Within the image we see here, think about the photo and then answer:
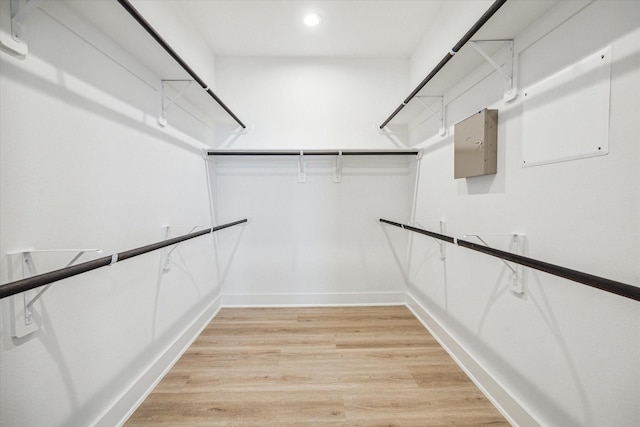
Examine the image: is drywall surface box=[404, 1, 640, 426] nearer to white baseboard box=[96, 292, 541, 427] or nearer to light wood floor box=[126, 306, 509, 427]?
white baseboard box=[96, 292, 541, 427]

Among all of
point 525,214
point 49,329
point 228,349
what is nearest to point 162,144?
point 49,329

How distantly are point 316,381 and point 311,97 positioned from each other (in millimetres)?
2565

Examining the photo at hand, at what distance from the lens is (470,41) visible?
51.8 inches

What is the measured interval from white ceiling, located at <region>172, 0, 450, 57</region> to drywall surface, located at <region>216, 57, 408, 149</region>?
0.35ft

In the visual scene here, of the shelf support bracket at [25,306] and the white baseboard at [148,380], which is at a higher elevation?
the shelf support bracket at [25,306]

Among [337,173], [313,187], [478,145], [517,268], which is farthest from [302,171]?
[517,268]

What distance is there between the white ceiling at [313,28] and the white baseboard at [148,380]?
2446 mm

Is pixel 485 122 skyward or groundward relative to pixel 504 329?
skyward

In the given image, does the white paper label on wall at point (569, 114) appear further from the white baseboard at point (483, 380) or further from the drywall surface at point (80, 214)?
the drywall surface at point (80, 214)

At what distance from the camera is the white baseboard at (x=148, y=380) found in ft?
4.16

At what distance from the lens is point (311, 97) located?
268 centimetres

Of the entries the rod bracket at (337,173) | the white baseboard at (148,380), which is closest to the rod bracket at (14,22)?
the white baseboard at (148,380)

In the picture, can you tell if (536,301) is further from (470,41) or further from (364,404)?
(470,41)

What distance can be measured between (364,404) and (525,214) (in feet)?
4.44
